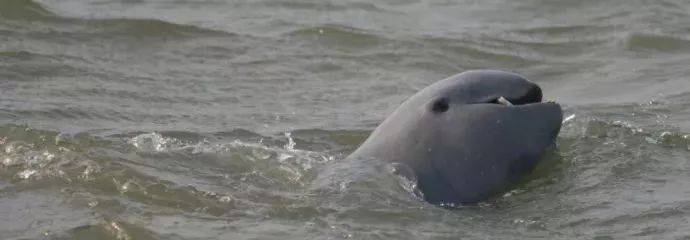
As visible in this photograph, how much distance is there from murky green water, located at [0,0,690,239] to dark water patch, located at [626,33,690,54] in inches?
0.9

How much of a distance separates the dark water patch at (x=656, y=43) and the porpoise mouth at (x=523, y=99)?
411 cm

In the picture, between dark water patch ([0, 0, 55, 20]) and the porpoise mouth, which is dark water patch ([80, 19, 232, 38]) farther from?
the porpoise mouth

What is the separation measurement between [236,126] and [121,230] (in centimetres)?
243

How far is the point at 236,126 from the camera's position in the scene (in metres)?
7.71

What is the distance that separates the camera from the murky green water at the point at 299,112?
5648mm

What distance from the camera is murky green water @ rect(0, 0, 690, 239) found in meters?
5.65

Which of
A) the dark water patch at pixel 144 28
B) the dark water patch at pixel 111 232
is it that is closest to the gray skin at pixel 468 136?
the dark water patch at pixel 111 232

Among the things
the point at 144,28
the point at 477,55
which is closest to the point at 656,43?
the point at 477,55

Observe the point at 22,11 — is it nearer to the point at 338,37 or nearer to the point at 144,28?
the point at 144,28

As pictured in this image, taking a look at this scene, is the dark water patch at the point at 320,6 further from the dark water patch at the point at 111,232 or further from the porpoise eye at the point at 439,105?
the dark water patch at the point at 111,232

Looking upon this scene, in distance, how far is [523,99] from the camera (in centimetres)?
618

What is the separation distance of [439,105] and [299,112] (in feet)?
7.58

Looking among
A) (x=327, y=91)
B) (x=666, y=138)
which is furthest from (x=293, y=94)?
(x=666, y=138)

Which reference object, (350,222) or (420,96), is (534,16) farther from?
(350,222)
